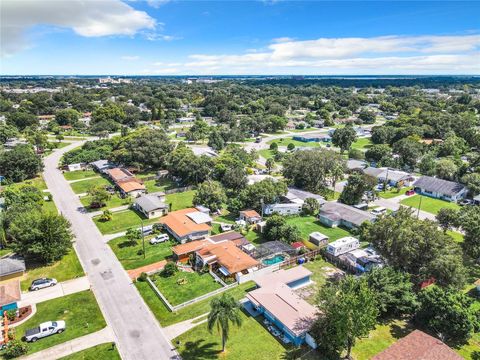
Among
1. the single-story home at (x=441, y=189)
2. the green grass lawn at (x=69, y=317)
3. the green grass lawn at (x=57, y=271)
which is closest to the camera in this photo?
the green grass lawn at (x=69, y=317)

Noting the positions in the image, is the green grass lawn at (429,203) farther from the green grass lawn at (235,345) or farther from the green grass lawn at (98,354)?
the green grass lawn at (98,354)

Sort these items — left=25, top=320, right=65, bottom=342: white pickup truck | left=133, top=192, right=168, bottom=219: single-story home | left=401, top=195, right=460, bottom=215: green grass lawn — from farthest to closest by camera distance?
1. left=401, top=195, right=460, bottom=215: green grass lawn
2. left=133, top=192, right=168, bottom=219: single-story home
3. left=25, top=320, right=65, bottom=342: white pickup truck

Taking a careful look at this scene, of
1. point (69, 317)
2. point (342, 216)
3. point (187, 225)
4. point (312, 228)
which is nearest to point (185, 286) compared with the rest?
point (69, 317)

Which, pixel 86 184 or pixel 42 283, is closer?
pixel 42 283

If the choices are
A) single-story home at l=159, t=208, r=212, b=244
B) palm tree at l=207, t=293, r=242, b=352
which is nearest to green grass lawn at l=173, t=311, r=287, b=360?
palm tree at l=207, t=293, r=242, b=352

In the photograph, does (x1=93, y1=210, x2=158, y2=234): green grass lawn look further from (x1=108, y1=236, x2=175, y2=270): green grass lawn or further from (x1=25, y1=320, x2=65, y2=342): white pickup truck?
(x1=25, y1=320, x2=65, y2=342): white pickup truck

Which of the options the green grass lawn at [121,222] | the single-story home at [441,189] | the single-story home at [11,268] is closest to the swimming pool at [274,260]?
the green grass lawn at [121,222]

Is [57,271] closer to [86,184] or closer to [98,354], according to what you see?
[98,354]
